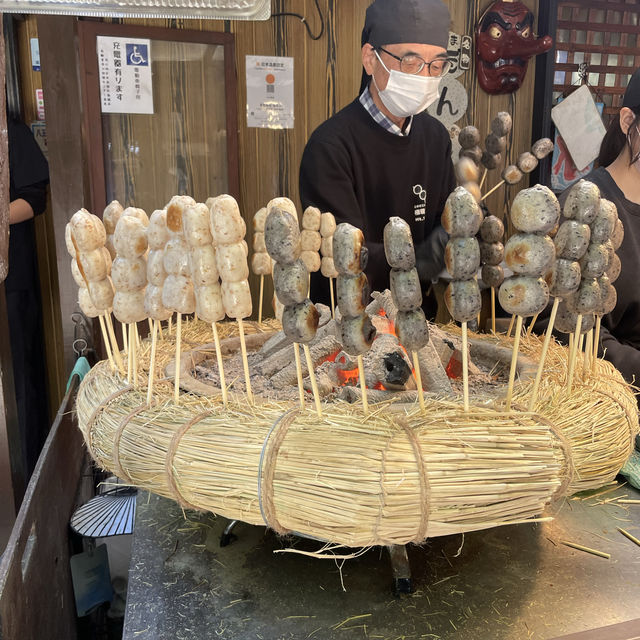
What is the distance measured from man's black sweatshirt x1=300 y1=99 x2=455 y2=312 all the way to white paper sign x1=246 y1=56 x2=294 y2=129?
1.02 m

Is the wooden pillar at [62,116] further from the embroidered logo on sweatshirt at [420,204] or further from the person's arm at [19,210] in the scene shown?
the embroidered logo on sweatshirt at [420,204]

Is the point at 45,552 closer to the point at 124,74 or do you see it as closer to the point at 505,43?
the point at 124,74

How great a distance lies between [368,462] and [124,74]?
9.69ft

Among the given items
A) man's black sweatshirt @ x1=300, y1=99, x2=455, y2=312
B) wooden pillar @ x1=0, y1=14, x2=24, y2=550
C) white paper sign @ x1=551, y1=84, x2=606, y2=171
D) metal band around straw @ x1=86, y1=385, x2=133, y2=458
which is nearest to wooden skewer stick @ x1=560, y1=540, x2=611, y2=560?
metal band around straw @ x1=86, y1=385, x2=133, y2=458

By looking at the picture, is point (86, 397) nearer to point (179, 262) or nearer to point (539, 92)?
point (179, 262)

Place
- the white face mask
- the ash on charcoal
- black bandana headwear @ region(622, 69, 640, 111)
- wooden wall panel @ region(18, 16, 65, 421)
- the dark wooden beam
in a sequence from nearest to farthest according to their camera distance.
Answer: the dark wooden beam → the ash on charcoal → black bandana headwear @ region(622, 69, 640, 111) → the white face mask → wooden wall panel @ region(18, 16, 65, 421)

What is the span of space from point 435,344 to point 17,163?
261 cm

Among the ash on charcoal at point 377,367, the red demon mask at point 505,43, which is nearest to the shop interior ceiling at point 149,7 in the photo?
the ash on charcoal at point 377,367

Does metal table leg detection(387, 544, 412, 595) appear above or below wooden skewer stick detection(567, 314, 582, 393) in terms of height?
below

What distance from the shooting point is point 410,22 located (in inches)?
93.7

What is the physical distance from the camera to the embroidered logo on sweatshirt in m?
2.80

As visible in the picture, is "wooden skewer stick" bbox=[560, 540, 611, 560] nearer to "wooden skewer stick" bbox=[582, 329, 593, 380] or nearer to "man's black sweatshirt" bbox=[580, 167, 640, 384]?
"wooden skewer stick" bbox=[582, 329, 593, 380]

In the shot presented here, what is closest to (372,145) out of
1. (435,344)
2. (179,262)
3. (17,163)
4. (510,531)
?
(435,344)

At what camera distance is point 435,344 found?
190 centimetres
